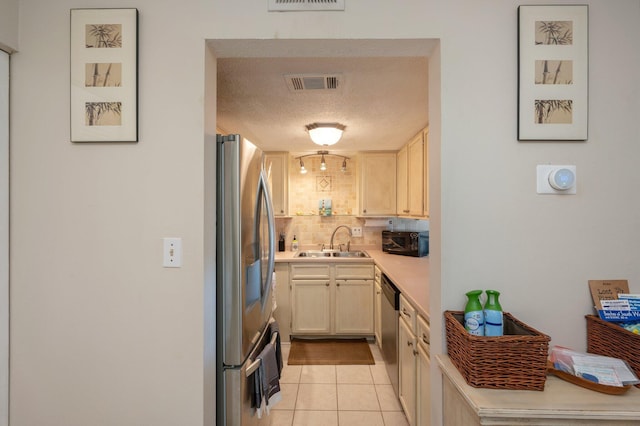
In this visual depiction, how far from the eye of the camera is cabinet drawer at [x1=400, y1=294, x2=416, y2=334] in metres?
1.70

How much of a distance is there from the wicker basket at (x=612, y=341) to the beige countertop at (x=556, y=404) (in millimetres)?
101

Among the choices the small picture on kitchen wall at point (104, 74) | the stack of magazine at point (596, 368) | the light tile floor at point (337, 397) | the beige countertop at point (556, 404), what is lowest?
the light tile floor at point (337, 397)

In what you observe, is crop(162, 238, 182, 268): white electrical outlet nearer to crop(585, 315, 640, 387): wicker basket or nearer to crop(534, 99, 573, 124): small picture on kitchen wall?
crop(534, 99, 573, 124): small picture on kitchen wall

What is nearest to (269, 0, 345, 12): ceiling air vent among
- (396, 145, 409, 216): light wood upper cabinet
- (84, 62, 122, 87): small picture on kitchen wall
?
(84, 62, 122, 87): small picture on kitchen wall

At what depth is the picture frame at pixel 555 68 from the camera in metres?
1.11

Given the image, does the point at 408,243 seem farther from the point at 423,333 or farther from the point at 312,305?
the point at 423,333

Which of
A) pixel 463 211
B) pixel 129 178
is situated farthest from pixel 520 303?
pixel 129 178

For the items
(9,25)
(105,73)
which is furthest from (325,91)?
A: (9,25)

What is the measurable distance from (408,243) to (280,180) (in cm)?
167

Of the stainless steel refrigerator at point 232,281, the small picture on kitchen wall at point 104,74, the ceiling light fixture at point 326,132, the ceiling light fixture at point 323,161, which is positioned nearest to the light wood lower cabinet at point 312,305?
the ceiling light fixture at point 323,161

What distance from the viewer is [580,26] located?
1114 mm

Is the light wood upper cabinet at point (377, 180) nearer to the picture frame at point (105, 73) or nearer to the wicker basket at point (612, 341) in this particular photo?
the wicker basket at point (612, 341)

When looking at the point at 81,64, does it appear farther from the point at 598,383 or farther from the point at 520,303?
→ the point at 598,383

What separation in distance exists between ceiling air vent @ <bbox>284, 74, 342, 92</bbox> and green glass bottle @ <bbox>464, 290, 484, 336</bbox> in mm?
1305
